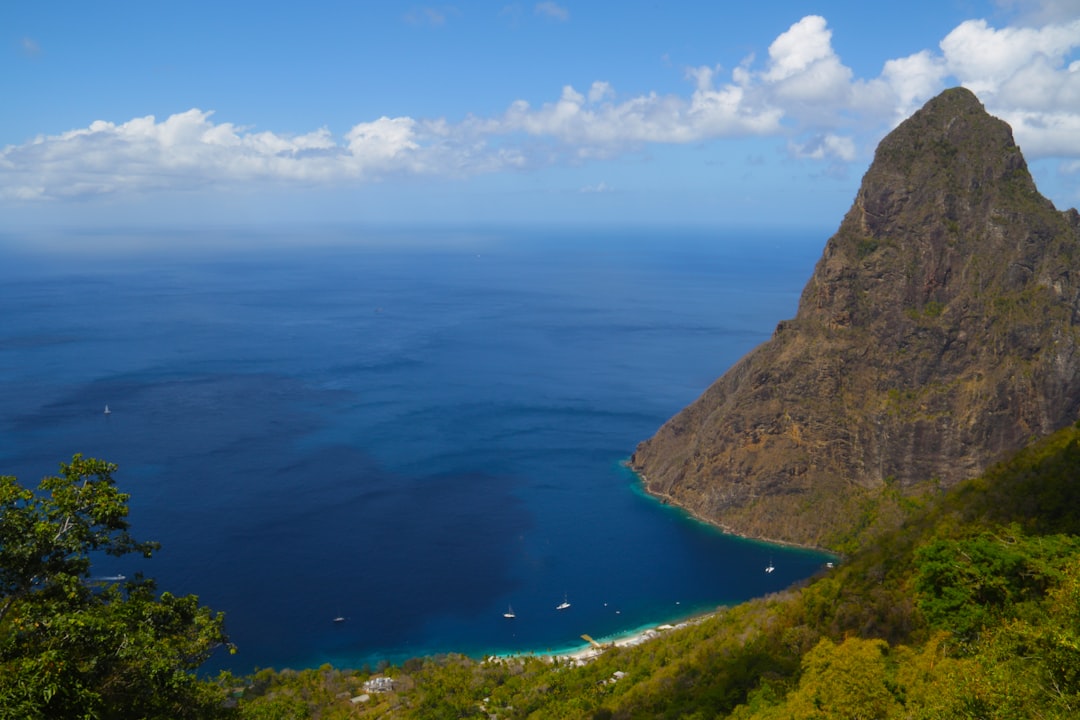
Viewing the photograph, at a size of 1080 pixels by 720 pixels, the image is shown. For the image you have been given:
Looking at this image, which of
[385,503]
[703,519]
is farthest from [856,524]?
[385,503]

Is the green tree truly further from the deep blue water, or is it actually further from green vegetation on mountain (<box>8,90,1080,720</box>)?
the deep blue water

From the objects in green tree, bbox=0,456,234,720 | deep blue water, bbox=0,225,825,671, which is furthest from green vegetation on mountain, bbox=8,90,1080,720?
deep blue water, bbox=0,225,825,671

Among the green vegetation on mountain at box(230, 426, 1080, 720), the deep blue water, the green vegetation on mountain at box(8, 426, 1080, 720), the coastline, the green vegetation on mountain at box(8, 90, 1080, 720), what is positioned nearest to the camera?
the green vegetation on mountain at box(8, 426, 1080, 720)

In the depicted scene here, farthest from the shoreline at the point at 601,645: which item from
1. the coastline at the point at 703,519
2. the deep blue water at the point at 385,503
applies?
the coastline at the point at 703,519

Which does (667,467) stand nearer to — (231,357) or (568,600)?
(568,600)

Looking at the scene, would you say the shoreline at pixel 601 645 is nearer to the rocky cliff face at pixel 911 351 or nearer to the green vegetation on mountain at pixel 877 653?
the green vegetation on mountain at pixel 877 653

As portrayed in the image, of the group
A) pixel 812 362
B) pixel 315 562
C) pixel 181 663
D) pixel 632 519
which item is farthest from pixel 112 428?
pixel 181 663

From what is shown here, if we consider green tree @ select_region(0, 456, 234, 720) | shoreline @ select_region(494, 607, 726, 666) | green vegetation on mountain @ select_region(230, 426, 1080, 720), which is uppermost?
green tree @ select_region(0, 456, 234, 720)
